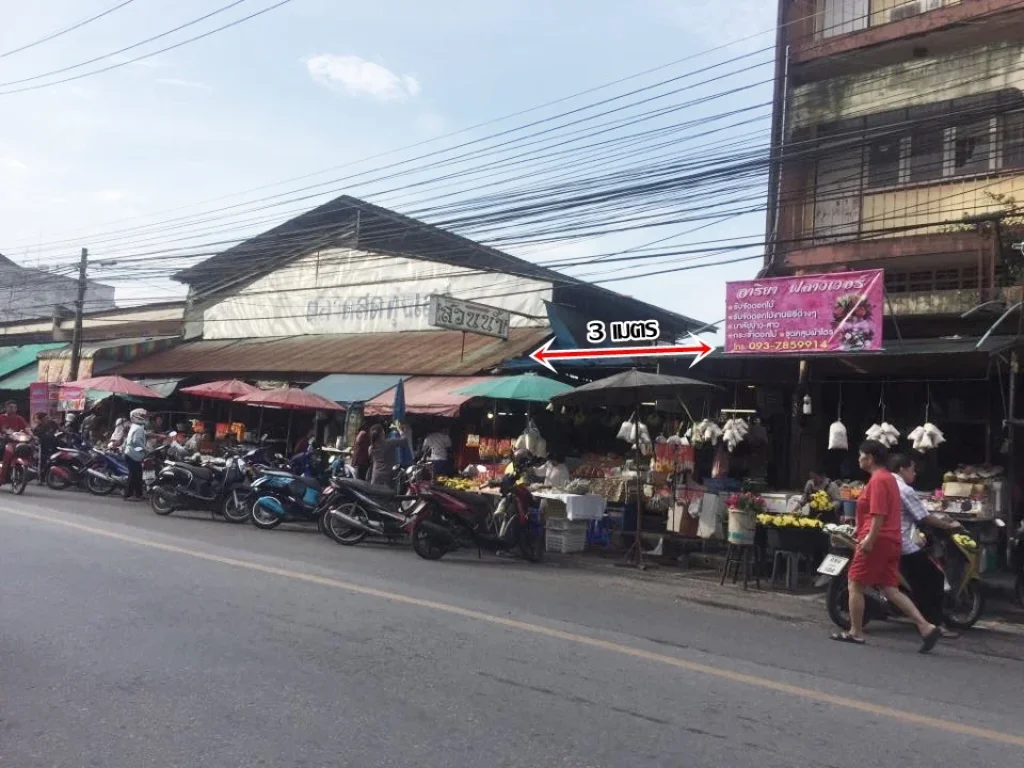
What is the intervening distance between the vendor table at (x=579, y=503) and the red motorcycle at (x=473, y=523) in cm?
44

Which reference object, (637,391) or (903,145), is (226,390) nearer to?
(637,391)

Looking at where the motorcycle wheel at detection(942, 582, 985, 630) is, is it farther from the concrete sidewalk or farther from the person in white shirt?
the person in white shirt

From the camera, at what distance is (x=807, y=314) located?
11.6 m

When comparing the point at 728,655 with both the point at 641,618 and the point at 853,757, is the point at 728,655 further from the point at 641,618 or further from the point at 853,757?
the point at 853,757

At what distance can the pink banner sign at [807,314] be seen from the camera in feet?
36.1

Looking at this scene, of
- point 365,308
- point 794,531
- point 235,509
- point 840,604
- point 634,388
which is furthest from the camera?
point 365,308

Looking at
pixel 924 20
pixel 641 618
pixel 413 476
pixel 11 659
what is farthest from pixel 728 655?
pixel 924 20

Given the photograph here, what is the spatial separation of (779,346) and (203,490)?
29.0 feet

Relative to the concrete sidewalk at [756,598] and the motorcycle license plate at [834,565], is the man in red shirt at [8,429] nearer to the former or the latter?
the concrete sidewalk at [756,598]

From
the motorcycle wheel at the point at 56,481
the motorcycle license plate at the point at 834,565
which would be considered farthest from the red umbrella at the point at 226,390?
the motorcycle license plate at the point at 834,565

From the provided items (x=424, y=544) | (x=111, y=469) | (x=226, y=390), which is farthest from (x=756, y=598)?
(x=111, y=469)

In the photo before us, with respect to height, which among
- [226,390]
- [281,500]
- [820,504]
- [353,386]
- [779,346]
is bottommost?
[281,500]

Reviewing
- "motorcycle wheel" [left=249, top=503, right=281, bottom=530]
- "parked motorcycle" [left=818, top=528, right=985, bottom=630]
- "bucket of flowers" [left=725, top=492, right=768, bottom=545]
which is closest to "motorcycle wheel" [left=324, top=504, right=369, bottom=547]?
"motorcycle wheel" [left=249, top=503, right=281, bottom=530]

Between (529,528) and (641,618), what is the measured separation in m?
3.85
